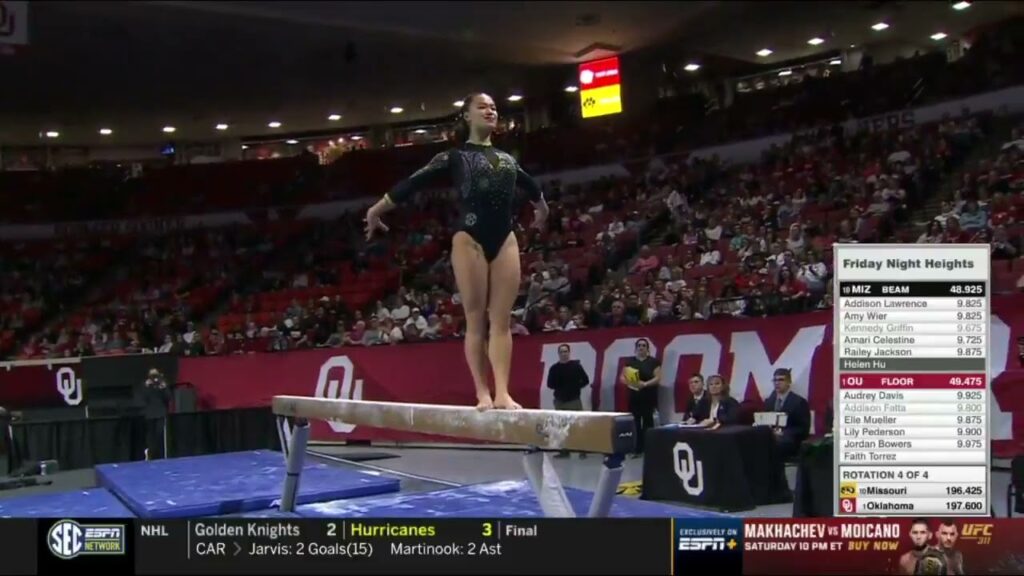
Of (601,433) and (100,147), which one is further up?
(100,147)

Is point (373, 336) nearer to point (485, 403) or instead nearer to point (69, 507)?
point (69, 507)

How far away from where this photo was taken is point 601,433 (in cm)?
319

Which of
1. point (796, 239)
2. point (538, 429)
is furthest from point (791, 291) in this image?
point (538, 429)

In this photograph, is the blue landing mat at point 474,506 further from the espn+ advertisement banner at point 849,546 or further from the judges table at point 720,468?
the judges table at point 720,468

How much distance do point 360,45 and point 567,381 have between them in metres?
8.05

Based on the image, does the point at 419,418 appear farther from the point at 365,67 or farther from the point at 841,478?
the point at 365,67

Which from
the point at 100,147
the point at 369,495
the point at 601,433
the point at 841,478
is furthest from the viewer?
the point at 100,147

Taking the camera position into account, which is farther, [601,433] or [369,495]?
[369,495]

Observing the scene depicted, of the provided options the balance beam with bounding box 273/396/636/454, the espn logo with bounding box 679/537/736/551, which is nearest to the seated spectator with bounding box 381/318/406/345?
the balance beam with bounding box 273/396/636/454

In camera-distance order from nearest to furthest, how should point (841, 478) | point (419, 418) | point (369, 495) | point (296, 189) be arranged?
1. point (841, 478)
2. point (419, 418)
3. point (369, 495)
4. point (296, 189)

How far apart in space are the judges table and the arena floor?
13 centimetres

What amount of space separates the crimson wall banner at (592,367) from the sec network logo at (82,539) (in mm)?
5457

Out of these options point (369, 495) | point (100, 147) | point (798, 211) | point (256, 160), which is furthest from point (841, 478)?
point (100, 147)

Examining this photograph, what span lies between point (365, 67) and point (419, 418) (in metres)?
12.4
